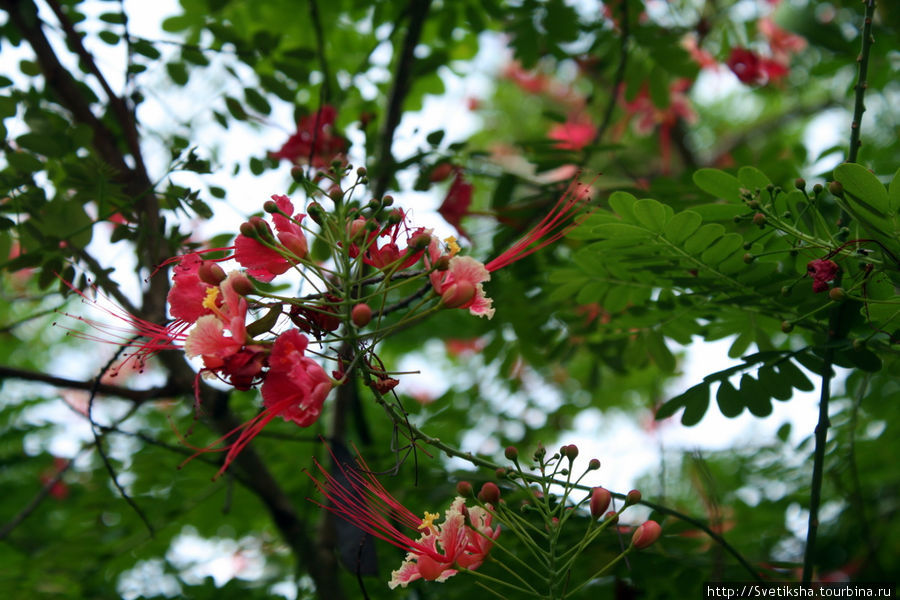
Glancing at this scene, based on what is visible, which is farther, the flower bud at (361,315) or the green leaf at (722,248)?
the green leaf at (722,248)

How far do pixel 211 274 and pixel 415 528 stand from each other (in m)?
0.60

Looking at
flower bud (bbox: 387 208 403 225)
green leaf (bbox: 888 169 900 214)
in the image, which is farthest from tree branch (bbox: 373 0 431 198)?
green leaf (bbox: 888 169 900 214)

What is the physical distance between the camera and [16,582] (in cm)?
A: 225

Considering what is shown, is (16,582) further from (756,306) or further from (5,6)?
(756,306)

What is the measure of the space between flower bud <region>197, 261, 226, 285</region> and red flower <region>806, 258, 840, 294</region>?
3.42 ft

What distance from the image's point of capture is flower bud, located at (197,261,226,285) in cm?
131

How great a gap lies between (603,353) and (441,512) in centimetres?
81

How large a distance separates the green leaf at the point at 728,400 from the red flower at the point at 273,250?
97 centimetres

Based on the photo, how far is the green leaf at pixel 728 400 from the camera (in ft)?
5.47

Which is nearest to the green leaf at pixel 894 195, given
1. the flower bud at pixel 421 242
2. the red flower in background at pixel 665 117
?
the flower bud at pixel 421 242

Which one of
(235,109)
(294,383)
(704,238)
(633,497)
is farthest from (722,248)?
(235,109)

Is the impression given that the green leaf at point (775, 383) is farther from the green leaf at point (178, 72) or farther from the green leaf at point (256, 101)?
the green leaf at point (178, 72)

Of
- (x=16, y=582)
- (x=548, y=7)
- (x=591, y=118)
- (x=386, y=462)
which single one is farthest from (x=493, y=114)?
(x=16, y=582)

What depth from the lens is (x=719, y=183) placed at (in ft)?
5.44
